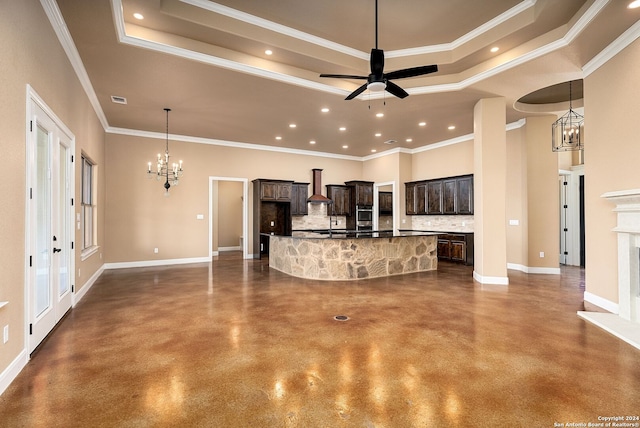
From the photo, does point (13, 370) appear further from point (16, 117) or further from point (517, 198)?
point (517, 198)

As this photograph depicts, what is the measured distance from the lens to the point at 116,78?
5059 mm

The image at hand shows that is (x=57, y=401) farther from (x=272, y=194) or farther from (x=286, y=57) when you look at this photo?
(x=272, y=194)

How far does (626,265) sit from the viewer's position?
12.6ft

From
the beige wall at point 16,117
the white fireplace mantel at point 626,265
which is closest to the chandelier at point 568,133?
the white fireplace mantel at point 626,265

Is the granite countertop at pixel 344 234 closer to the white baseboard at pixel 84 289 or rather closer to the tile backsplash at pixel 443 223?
the tile backsplash at pixel 443 223

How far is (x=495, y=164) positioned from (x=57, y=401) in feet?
21.7

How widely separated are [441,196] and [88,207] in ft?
27.6

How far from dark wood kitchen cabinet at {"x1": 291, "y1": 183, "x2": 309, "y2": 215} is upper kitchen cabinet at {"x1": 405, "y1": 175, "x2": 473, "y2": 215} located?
324 centimetres

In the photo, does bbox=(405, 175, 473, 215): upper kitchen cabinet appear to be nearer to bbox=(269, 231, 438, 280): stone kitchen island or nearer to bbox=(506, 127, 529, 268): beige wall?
bbox=(506, 127, 529, 268): beige wall

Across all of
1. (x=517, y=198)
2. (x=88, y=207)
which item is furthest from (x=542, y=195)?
(x=88, y=207)

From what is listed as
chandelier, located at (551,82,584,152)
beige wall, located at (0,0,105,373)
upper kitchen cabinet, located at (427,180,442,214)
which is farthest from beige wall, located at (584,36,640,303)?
beige wall, located at (0,0,105,373)

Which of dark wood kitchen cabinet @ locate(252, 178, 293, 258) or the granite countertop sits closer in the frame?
the granite countertop

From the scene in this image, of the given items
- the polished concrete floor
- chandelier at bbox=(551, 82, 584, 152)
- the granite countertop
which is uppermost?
chandelier at bbox=(551, 82, 584, 152)

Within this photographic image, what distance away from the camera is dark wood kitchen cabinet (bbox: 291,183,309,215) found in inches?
397
